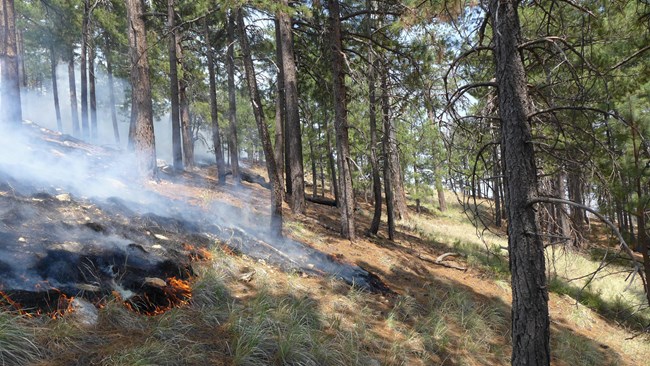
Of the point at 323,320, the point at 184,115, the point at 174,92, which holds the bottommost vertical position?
the point at 323,320

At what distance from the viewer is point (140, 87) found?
329 inches

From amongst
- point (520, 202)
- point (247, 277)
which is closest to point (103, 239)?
point (247, 277)

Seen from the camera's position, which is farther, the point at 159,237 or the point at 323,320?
the point at 159,237

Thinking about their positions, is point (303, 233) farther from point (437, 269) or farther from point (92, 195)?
point (92, 195)

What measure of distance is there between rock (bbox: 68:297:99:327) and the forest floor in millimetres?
52

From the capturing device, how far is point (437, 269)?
9.48 meters

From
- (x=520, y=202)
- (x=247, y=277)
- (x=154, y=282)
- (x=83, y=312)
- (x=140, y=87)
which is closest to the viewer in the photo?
(x=520, y=202)

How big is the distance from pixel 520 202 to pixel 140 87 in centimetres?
814

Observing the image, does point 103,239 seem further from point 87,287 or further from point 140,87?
point 140,87

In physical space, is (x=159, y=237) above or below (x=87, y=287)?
above

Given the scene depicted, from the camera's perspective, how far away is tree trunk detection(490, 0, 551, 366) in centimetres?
324

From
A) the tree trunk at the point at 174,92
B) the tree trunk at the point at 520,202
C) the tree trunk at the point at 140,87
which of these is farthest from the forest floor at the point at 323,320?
the tree trunk at the point at 174,92

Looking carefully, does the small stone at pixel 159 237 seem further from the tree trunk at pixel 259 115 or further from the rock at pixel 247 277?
the tree trunk at pixel 259 115

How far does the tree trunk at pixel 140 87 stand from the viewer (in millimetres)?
8234
